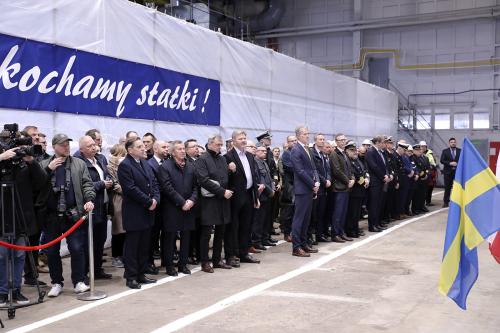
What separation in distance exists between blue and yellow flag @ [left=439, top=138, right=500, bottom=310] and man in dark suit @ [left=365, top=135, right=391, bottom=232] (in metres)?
→ 6.14

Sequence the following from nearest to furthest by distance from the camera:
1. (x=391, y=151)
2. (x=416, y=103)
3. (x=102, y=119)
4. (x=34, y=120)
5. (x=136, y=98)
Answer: (x=34, y=120) < (x=102, y=119) < (x=136, y=98) < (x=391, y=151) < (x=416, y=103)

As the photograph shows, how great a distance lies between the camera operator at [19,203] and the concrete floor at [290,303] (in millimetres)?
296

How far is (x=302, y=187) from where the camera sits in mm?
8000

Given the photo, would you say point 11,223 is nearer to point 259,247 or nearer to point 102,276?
point 102,276

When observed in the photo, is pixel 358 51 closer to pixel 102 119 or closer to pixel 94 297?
pixel 102 119

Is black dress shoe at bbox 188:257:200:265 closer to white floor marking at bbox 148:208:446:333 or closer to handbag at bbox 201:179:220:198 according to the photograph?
handbag at bbox 201:179:220:198

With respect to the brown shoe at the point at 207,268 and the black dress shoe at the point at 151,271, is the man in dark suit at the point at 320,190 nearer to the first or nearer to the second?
the brown shoe at the point at 207,268

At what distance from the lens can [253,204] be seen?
24.8ft

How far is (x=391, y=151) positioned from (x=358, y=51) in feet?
39.5

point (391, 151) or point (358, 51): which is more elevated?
point (358, 51)

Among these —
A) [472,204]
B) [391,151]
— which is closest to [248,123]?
[391,151]

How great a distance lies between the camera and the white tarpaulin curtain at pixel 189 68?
300 inches

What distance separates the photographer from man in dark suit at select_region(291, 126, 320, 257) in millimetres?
7941

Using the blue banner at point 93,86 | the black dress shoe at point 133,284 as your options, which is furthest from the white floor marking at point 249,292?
the blue banner at point 93,86
